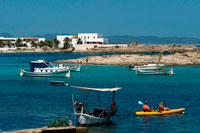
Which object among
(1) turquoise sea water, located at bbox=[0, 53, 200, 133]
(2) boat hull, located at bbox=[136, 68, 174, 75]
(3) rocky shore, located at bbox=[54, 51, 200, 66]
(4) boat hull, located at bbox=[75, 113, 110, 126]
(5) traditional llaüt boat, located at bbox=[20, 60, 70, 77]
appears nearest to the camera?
(4) boat hull, located at bbox=[75, 113, 110, 126]

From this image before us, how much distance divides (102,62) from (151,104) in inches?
2747

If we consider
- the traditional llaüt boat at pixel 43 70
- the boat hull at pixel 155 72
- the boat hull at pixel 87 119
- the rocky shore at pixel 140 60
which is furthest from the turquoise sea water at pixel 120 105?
the rocky shore at pixel 140 60

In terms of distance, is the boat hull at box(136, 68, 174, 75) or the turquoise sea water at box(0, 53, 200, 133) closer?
the turquoise sea water at box(0, 53, 200, 133)

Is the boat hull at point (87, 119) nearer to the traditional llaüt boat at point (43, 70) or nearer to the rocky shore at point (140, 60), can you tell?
the traditional llaüt boat at point (43, 70)

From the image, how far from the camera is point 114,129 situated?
3097 centimetres

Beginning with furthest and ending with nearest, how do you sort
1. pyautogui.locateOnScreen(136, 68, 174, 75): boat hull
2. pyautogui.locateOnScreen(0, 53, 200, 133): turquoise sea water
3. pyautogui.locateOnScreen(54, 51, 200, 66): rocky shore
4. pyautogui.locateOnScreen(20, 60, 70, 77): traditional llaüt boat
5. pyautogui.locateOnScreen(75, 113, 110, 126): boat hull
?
pyautogui.locateOnScreen(54, 51, 200, 66): rocky shore → pyautogui.locateOnScreen(136, 68, 174, 75): boat hull → pyautogui.locateOnScreen(20, 60, 70, 77): traditional llaüt boat → pyautogui.locateOnScreen(0, 53, 200, 133): turquoise sea water → pyautogui.locateOnScreen(75, 113, 110, 126): boat hull

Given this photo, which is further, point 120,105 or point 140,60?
point 140,60

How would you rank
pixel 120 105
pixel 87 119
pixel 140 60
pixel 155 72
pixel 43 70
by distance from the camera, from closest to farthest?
pixel 87 119
pixel 120 105
pixel 43 70
pixel 155 72
pixel 140 60

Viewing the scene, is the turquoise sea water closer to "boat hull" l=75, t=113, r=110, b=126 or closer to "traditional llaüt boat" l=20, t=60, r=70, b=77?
"boat hull" l=75, t=113, r=110, b=126

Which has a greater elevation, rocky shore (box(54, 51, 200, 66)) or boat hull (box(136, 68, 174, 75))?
rocky shore (box(54, 51, 200, 66))

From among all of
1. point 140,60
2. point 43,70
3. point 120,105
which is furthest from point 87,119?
point 140,60

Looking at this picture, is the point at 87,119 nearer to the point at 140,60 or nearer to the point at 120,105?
the point at 120,105

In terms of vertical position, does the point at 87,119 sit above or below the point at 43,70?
below

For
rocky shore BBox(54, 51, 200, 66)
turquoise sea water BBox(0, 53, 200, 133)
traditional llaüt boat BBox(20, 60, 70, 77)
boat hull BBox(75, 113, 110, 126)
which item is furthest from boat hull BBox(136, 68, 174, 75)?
boat hull BBox(75, 113, 110, 126)
